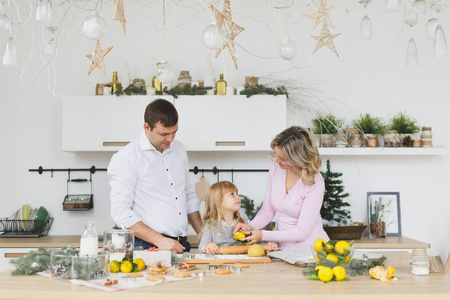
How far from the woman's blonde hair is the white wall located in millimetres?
1465

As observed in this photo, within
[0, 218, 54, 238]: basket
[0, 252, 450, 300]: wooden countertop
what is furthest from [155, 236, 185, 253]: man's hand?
[0, 218, 54, 238]: basket

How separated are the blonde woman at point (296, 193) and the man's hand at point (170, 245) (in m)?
0.30

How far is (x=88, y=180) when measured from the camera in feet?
15.1

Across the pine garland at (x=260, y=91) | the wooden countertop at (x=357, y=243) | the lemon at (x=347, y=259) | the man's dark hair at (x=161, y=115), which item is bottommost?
the wooden countertop at (x=357, y=243)

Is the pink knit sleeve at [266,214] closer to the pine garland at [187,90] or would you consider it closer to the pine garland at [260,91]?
the pine garland at [260,91]

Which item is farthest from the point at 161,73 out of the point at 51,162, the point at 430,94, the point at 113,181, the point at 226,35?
the point at 430,94

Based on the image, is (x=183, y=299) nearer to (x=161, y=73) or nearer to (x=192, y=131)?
(x=161, y=73)

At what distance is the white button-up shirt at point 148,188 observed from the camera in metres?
3.08

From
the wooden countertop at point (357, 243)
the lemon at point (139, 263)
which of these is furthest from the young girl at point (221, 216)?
the wooden countertop at point (357, 243)

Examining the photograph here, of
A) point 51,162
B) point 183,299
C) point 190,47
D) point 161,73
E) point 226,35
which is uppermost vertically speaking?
point 190,47

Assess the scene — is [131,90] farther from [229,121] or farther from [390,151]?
[390,151]

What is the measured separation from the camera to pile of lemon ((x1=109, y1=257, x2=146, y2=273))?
87.7 inches

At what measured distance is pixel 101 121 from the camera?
425 centimetres

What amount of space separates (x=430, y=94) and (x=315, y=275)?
116 inches
